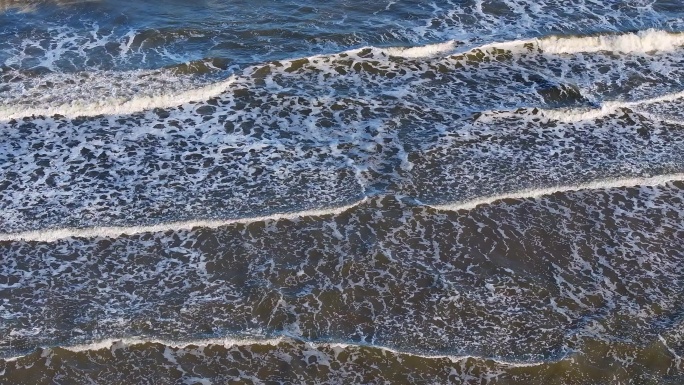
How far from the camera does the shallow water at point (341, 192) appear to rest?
9.12 metres

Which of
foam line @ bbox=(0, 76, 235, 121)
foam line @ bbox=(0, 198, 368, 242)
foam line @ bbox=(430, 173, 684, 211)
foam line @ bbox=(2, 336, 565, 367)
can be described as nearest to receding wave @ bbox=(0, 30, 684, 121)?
foam line @ bbox=(0, 76, 235, 121)

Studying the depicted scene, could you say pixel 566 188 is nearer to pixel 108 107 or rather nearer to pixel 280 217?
pixel 280 217

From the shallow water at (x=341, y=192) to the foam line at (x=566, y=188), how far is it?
1.1 inches

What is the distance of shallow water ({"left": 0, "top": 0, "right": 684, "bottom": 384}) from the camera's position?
912 centimetres

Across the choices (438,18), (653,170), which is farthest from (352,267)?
(438,18)

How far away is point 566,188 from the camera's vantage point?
460 inches

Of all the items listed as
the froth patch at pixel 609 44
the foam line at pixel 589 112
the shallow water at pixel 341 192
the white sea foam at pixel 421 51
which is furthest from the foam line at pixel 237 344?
the froth patch at pixel 609 44

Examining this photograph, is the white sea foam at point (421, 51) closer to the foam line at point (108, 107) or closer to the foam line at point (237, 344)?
the foam line at point (108, 107)

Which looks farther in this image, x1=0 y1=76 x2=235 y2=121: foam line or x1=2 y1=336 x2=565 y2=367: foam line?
x1=0 y1=76 x2=235 y2=121: foam line

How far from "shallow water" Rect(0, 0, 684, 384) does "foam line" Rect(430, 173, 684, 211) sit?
0.03m

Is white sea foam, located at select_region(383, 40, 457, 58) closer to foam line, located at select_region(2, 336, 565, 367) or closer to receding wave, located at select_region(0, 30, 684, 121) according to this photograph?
receding wave, located at select_region(0, 30, 684, 121)

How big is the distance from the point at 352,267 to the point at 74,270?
129 inches

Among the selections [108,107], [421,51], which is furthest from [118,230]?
[421,51]

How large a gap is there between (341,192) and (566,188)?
121 inches
